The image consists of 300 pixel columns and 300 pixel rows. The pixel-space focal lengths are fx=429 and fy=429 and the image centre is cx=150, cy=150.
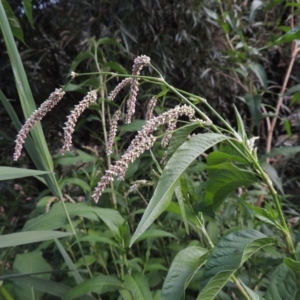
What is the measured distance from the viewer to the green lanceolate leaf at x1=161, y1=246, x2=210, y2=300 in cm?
49

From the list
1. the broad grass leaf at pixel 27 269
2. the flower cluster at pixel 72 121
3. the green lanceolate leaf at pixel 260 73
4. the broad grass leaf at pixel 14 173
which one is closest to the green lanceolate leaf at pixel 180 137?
the flower cluster at pixel 72 121

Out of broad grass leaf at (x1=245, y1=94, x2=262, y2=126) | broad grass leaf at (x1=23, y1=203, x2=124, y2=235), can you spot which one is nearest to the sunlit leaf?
broad grass leaf at (x1=23, y1=203, x2=124, y2=235)

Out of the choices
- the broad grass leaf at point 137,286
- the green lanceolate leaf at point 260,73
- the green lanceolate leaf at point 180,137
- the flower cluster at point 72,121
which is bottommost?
the broad grass leaf at point 137,286

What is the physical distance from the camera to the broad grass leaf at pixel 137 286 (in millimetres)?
776

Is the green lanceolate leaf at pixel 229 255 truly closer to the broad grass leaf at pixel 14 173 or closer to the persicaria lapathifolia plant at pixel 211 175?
the persicaria lapathifolia plant at pixel 211 175

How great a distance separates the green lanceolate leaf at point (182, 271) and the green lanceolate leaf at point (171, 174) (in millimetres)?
132

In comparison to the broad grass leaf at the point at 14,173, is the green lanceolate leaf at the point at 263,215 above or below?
below

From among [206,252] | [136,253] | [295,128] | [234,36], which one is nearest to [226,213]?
[136,253]

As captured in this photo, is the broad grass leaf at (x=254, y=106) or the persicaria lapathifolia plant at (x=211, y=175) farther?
the broad grass leaf at (x=254, y=106)

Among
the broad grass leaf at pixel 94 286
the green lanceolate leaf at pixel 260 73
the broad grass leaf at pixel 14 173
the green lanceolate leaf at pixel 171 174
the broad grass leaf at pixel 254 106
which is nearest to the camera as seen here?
the green lanceolate leaf at pixel 171 174

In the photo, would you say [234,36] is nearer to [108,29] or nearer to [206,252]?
[108,29]

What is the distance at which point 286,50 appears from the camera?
2.42 meters

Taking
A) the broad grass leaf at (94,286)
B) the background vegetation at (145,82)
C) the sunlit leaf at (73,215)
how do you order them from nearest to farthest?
1. the broad grass leaf at (94,286)
2. the sunlit leaf at (73,215)
3. the background vegetation at (145,82)

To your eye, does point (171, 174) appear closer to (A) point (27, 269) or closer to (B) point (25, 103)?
(B) point (25, 103)
